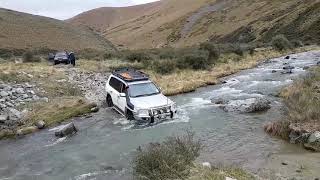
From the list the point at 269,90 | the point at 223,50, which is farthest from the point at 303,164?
the point at 223,50

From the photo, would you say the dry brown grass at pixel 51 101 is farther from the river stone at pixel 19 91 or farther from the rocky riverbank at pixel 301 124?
the rocky riverbank at pixel 301 124

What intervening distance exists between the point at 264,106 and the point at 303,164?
9.32 meters

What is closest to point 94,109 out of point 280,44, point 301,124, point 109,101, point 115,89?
point 109,101

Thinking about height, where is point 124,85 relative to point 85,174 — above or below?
above

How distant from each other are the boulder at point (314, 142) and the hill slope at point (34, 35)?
72.1m

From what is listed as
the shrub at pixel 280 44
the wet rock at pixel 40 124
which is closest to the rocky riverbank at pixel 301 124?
the wet rock at pixel 40 124

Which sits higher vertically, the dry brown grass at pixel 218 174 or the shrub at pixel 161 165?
the shrub at pixel 161 165

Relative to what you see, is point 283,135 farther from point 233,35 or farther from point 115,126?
point 233,35

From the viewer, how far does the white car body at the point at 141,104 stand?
2019cm

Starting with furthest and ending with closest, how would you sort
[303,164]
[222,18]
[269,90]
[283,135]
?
[222,18] → [269,90] → [283,135] → [303,164]

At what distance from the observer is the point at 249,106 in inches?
900

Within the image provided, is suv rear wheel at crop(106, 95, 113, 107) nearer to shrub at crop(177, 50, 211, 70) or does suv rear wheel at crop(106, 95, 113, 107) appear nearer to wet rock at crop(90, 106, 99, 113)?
wet rock at crop(90, 106, 99, 113)

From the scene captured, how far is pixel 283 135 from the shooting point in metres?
17.2

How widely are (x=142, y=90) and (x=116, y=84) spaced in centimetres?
217
